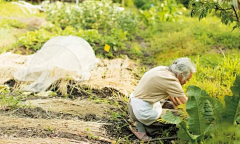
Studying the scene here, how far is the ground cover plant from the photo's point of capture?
9.58ft

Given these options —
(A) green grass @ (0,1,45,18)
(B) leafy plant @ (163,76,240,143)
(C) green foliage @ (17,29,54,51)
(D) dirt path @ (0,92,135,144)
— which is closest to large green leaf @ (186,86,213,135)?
(B) leafy plant @ (163,76,240,143)

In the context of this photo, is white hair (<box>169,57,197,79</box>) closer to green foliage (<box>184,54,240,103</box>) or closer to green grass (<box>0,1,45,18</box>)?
green foliage (<box>184,54,240,103</box>)

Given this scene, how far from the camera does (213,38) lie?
26.2 ft

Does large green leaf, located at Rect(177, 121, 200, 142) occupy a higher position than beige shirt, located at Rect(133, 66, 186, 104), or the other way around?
beige shirt, located at Rect(133, 66, 186, 104)

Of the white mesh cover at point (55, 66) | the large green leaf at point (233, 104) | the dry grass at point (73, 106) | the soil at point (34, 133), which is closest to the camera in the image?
the large green leaf at point (233, 104)

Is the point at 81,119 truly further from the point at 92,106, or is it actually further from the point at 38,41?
the point at 38,41

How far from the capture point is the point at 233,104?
2.79 meters

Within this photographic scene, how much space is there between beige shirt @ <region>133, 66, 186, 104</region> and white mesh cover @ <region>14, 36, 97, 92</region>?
2.08 meters

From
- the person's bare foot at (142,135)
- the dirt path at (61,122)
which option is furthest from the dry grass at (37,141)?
the person's bare foot at (142,135)

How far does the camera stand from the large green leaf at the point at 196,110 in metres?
2.87

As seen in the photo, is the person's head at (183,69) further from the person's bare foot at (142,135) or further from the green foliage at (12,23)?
the green foliage at (12,23)

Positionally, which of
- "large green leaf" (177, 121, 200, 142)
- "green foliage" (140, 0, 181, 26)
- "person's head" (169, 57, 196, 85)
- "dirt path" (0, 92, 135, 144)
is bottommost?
"dirt path" (0, 92, 135, 144)

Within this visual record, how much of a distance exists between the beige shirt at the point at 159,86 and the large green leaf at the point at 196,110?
42cm

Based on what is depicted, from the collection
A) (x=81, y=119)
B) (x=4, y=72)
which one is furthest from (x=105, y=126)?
(x=4, y=72)
